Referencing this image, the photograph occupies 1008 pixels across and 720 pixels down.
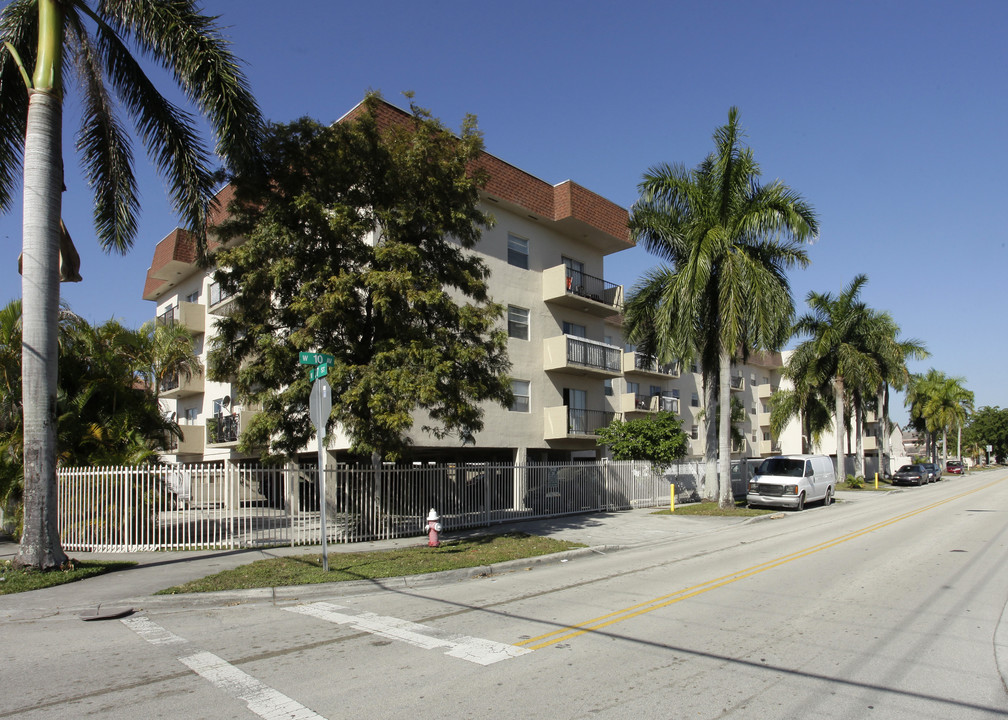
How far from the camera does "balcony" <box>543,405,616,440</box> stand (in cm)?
2552

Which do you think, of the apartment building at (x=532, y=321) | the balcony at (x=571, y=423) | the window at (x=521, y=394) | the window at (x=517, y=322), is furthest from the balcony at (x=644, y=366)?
the window at (x=521, y=394)

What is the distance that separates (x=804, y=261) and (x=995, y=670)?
20.1 m

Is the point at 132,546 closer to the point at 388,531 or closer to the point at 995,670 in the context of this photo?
the point at 388,531

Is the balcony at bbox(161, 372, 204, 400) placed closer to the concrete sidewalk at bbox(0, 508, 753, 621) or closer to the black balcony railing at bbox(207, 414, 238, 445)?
the black balcony railing at bbox(207, 414, 238, 445)

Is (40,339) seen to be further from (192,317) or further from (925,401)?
(925,401)

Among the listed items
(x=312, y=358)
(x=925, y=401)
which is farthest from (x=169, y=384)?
(x=925, y=401)

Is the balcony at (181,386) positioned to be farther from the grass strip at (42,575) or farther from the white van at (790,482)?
the white van at (790,482)

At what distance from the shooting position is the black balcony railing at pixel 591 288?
27.6 metres

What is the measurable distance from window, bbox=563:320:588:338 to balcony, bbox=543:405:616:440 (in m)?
3.13

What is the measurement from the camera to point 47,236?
439 inches

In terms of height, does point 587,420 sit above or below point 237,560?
above

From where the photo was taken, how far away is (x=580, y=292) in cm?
2806

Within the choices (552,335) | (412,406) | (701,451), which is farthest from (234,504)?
(701,451)

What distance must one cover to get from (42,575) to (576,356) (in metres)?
18.8
